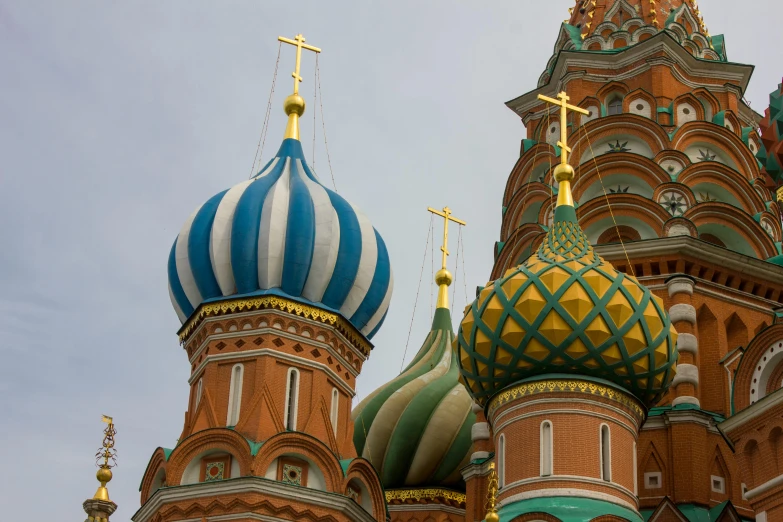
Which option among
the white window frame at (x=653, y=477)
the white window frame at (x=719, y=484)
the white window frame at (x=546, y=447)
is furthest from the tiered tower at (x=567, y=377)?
the white window frame at (x=719, y=484)

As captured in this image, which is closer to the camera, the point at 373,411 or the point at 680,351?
the point at 680,351

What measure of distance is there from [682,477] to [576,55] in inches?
255

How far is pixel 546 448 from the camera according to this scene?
14.8 metres

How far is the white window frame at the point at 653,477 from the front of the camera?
16.2 meters

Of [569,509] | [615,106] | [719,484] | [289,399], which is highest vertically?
[615,106]

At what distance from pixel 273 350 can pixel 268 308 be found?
0.46 meters

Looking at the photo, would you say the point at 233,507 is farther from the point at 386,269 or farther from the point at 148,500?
the point at 386,269

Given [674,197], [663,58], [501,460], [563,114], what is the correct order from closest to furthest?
[501,460], [563,114], [674,197], [663,58]

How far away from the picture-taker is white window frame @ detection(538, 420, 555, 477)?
14.7 meters

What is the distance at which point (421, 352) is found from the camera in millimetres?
21609

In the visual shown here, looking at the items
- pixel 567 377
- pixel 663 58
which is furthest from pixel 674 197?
pixel 567 377

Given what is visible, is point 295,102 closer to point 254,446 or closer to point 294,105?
point 294,105

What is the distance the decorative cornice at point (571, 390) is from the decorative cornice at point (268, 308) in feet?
8.12

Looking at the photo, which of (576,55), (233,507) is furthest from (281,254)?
(576,55)
